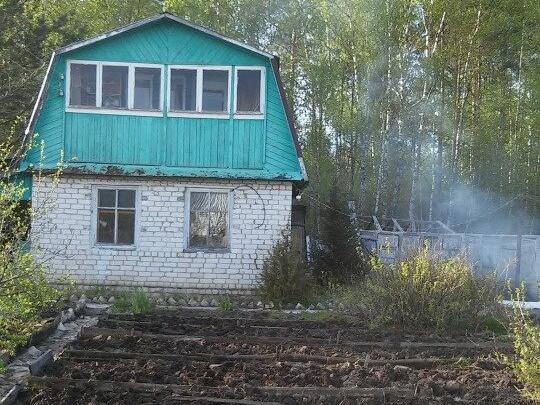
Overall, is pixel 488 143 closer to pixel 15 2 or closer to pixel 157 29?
pixel 157 29

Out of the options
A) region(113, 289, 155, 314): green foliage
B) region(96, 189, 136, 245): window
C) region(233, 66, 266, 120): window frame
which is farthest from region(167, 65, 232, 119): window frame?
region(113, 289, 155, 314): green foliage

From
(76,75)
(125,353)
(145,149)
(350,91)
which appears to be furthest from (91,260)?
(350,91)

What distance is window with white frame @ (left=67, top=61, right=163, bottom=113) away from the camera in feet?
51.3

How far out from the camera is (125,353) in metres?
8.27

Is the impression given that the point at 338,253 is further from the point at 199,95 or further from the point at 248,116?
the point at 199,95

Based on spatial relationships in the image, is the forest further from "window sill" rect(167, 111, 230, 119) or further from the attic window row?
"window sill" rect(167, 111, 230, 119)

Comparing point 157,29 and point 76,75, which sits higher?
point 157,29

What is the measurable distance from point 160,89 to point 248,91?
6.30ft

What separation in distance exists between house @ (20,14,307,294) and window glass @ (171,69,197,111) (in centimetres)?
3

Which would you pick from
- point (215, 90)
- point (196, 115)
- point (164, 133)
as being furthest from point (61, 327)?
point (215, 90)

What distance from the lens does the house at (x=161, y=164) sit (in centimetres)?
1554

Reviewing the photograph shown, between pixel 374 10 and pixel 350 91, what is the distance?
14.7 ft

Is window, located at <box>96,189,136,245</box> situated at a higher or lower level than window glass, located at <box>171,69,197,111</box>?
lower

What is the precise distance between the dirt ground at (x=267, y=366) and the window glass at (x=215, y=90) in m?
6.01
